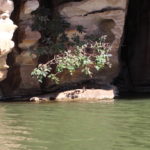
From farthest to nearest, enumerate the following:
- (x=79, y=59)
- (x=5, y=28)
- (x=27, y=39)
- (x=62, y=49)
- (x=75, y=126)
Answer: (x=27, y=39) < (x=62, y=49) < (x=79, y=59) < (x=5, y=28) < (x=75, y=126)

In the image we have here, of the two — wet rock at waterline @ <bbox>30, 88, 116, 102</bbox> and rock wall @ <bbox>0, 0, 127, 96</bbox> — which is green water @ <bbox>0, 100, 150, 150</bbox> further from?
rock wall @ <bbox>0, 0, 127, 96</bbox>

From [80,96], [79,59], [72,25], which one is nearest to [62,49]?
[79,59]

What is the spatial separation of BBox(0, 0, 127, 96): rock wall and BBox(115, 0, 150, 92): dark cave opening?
2.55 meters

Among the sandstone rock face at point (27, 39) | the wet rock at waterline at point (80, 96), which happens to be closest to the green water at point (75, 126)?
the wet rock at waterline at point (80, 96)

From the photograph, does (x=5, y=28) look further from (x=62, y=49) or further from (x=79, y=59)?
(x=79, y=59)

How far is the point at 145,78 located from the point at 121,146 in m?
9.01

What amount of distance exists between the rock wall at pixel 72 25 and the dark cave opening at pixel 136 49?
8.38 feet

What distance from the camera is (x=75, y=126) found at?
716 cm

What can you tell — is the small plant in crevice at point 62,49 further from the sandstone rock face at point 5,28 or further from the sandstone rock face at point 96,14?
the sandstone rock face at point 5,28

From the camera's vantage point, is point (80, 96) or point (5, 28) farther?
point (80, 96)

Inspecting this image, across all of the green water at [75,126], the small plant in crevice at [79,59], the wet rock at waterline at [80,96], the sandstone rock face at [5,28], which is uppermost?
the sandstone rock face at [5,28]

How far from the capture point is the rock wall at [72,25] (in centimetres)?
1122

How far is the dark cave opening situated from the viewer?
14.7 meters

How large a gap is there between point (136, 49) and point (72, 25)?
422cm
